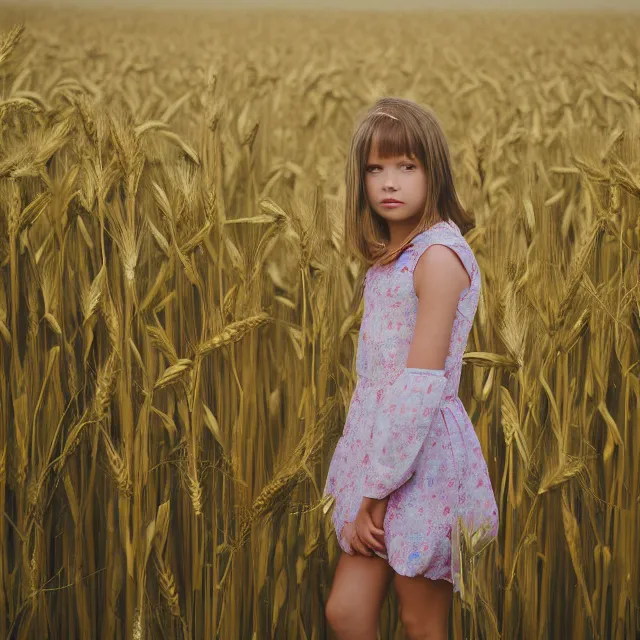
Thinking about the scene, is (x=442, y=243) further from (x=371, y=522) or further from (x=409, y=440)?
Answer: (x=371, y=522)

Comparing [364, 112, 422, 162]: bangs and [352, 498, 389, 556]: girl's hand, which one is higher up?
[364, 112, 422, 162]: bangs

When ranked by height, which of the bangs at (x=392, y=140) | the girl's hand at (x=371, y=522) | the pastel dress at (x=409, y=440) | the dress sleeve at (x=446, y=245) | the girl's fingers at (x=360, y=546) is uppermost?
the bangs at (x=392, y=140)

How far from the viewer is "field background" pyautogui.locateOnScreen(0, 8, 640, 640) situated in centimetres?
136

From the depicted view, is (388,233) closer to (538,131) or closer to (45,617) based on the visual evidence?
(45,617)

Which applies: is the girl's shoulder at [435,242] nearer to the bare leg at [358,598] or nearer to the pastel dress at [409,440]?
the pastel dress at [409,440]

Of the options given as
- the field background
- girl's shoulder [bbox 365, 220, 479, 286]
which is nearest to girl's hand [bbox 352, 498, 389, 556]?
the field background

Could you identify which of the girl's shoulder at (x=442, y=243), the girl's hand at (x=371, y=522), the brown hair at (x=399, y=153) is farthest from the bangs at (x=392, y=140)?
the girl's hand at (x=371, y=522)

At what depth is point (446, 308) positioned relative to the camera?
3.54 ft

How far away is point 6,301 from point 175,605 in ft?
2.11

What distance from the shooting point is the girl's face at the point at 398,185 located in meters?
1.13

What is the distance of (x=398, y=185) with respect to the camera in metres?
1.13

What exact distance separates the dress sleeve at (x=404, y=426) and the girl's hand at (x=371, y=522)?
3cm

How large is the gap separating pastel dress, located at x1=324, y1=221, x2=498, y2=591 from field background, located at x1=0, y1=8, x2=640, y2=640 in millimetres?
124

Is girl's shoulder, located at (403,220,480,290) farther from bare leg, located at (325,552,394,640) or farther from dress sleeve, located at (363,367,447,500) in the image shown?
bare leg, located at (325,552,394,640)
